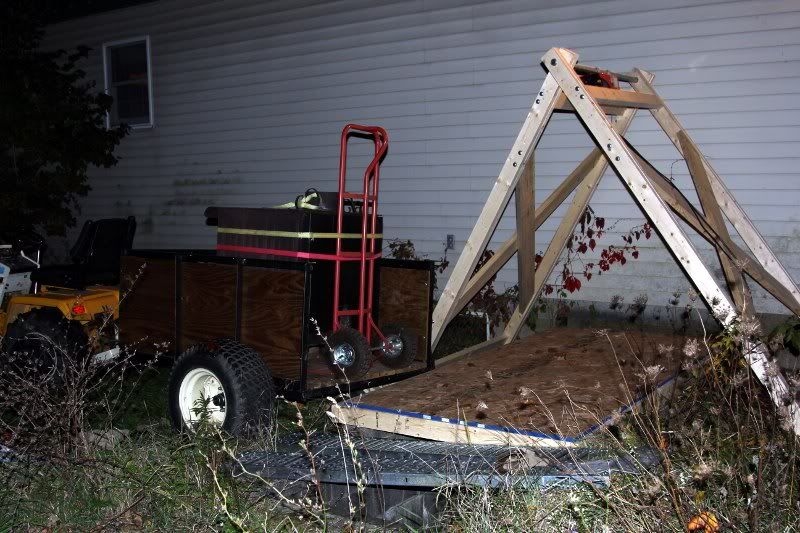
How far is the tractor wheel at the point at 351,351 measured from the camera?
5160mm

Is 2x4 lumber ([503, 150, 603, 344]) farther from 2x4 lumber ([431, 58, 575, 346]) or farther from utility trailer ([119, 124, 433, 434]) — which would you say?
utility trailer ([119, 124, 433, 434])

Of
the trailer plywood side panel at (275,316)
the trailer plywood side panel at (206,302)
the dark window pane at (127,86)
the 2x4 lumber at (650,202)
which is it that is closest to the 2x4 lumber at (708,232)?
the 2x4 lumber at (650,202)

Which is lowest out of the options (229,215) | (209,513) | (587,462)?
Result: (209,513)

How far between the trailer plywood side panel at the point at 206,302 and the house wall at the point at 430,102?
4.43 m

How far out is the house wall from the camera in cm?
738

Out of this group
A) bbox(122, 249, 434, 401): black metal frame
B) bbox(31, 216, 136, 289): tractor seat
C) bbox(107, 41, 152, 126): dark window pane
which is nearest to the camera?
bbox(122, 249, 434, 401): black metal frame

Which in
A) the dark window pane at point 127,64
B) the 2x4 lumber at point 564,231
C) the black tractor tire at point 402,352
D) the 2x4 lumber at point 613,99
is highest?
the dark window pane at point 127,64

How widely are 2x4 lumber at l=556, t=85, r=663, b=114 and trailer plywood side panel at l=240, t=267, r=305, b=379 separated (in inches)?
81.5

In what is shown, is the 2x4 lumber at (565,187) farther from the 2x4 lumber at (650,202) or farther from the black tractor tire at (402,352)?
the 2x4 lumber at (650,202)

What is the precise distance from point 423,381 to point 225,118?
6951 mm

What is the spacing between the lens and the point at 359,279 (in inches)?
217

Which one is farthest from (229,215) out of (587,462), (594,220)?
(594,220)

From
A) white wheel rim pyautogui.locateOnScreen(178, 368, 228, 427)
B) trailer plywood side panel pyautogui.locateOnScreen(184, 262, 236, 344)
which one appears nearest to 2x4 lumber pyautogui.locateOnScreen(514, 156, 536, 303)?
trailer plywood side panel pyautogui.locateOnScreen(184, 262, 236, 344)

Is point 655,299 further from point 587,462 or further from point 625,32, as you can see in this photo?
point 587,462
